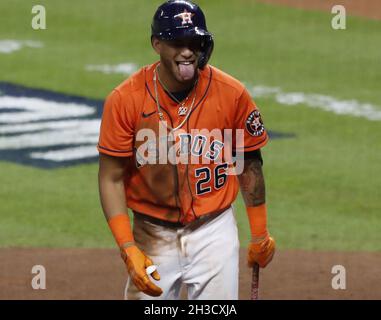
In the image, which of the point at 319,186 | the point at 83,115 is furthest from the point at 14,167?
the point at 319,186

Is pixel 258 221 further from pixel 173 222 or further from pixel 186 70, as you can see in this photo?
pixel 186 70

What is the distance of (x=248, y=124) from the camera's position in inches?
265

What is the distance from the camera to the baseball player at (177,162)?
6.54 meters

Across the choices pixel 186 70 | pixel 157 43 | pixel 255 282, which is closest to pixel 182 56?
pixel 186 70

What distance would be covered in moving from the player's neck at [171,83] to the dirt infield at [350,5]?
13.0m

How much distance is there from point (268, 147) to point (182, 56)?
22.8 feet

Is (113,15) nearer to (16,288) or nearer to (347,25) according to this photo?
(347,25)

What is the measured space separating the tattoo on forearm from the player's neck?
56 cm

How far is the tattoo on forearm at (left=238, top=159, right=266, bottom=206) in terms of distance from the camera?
687 cm
